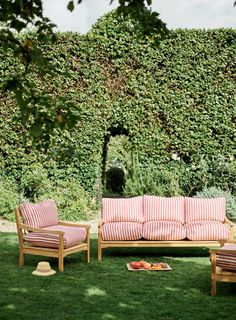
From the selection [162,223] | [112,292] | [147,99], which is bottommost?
[112,292]

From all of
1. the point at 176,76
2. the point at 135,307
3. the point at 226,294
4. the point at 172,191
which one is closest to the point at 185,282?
the point at 226,294

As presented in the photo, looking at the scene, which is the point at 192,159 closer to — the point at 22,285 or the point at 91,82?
the point at 91,82

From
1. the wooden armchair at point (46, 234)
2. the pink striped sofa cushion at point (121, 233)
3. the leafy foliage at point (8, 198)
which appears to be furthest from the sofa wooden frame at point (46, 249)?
the leafy foliage at point (8, 198)

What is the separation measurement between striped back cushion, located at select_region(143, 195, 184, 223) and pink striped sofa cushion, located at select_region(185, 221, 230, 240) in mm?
415

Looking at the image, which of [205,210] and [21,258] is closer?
[21,258]

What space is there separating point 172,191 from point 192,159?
39.3 inches

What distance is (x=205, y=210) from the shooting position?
8109mm

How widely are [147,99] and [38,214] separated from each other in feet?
20.1

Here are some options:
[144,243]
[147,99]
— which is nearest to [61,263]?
[144,243]

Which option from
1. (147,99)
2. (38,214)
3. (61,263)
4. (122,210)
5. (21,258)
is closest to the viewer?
(61,263)

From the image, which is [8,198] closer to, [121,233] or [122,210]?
[122,210]

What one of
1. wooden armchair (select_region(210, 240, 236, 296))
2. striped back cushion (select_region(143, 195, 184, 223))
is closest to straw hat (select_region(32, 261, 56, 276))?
striped back cushion (select_region(143, 195, 184, 223))

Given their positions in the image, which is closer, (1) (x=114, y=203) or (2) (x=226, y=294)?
(2) (x=226, y=294)

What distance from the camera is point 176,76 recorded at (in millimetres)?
12867
